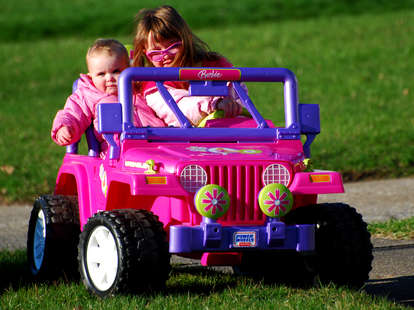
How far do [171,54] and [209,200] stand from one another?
4.54 feet

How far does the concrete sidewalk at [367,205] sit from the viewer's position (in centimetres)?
647

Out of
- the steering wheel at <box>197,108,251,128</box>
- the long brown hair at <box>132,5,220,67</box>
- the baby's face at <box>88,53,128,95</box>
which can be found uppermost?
the long brown hair at <box>132,5,220,67</box>

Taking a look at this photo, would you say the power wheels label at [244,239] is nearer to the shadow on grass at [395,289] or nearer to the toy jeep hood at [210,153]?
the toy jeep hood at [210,153]

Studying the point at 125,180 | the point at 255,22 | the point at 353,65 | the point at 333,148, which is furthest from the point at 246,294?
the point at 255,22

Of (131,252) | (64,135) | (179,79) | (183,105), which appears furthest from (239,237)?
(64,135)

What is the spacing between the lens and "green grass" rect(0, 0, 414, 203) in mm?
9016

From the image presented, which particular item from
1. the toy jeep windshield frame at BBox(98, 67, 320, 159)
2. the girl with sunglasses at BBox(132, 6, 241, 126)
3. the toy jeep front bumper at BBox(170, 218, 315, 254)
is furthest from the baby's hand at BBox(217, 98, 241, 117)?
the toy jeep front bumper at BBox(170, 218, 315, 254)

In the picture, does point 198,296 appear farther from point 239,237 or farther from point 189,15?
point 189,15

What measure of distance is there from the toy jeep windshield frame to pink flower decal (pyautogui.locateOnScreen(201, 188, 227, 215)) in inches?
22.4

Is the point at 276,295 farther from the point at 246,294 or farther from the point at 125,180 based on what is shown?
→ the point at 125,180

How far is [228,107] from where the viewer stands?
468 centimetres

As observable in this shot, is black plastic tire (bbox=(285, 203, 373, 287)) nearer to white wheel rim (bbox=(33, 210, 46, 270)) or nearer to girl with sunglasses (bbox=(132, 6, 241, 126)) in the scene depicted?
girl with sunglasses (bbox=(132, 6, 241, 126))

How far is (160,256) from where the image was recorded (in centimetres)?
372

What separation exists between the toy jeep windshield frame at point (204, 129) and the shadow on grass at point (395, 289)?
0.80 meters
